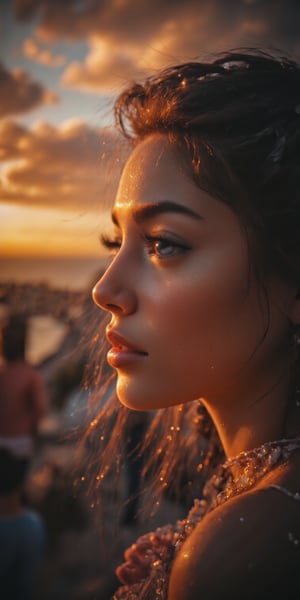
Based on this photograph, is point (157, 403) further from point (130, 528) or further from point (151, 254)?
point (130, 528)

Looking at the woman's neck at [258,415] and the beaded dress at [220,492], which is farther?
the woman's neck at [258,415]

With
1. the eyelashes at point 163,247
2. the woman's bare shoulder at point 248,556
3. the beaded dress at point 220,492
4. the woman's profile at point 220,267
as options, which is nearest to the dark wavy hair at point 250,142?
the woman's profile at point 220,267

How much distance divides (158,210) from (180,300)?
0.25 m

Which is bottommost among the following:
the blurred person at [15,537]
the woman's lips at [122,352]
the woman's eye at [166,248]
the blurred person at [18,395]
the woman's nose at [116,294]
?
the blurred person at [15,537]

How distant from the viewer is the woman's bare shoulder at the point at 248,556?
2.91ft

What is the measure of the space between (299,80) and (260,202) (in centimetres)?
40

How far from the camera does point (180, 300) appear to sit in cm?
117

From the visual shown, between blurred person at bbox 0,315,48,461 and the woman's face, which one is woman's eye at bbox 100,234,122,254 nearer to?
the woman's face

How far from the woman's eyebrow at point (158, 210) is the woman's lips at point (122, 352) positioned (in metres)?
0.33

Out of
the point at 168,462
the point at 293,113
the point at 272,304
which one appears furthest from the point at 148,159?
the point at 168,462

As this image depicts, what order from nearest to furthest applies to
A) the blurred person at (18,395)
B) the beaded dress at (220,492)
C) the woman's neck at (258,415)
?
1. the beaded dress at (220,492)
2. the woman's neck at (258,415)
3. the blurred person at (18,395)

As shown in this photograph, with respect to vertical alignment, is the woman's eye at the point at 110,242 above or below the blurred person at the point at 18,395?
above

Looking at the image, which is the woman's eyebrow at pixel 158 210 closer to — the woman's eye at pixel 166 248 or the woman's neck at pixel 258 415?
the woman's eye at pixel 166 248

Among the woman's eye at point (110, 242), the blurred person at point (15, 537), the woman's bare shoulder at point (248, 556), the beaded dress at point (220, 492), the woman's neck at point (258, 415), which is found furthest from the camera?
the blurred person at point (15, 537)
